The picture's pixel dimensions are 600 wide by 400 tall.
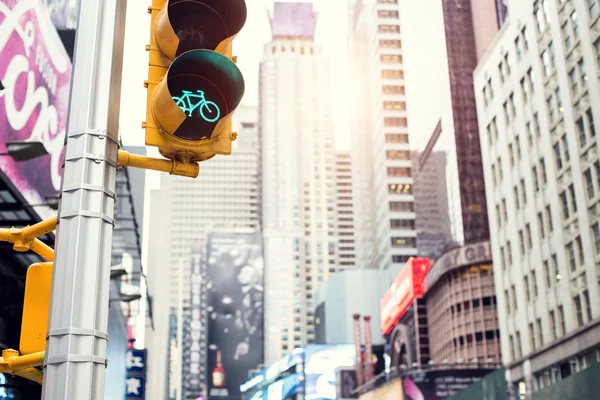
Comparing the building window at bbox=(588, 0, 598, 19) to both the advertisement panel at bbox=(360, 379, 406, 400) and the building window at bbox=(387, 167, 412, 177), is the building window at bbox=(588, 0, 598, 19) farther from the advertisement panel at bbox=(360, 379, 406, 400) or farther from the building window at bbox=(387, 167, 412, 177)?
the building window at bbox=(387, 167, 412, 177)

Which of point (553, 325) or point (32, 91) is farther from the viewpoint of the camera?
point (553, 325)

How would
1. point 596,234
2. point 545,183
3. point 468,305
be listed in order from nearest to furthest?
point 596,234
point 545,183
point 468,305

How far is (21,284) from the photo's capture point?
26.9 meters

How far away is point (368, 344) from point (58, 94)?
10202 cm

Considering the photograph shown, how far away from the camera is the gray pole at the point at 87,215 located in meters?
3.81

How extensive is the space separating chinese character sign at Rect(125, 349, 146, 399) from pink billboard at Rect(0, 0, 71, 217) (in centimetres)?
1838

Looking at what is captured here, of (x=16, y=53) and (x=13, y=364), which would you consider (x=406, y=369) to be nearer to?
(x=16, y=53)

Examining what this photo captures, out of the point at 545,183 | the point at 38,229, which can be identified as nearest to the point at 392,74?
the point at 545,183

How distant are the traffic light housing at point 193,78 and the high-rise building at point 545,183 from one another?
47.0 metres

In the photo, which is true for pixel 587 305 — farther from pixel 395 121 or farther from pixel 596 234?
pixel 395 121

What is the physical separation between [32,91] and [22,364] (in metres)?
23.0

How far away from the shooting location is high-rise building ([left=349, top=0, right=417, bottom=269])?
152375mm

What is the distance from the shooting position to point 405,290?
112m

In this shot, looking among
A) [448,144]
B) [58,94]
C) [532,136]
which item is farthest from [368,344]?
[58,94]
